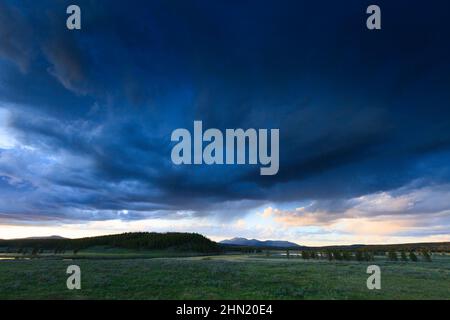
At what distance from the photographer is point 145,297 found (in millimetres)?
25281

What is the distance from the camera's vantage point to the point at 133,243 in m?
164

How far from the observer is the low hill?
15588 cm

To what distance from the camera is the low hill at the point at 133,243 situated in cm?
15588
